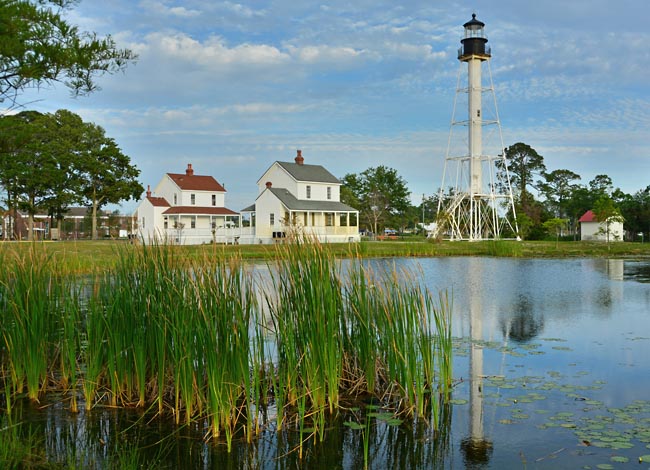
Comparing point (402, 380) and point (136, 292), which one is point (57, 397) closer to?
point (136, 292)

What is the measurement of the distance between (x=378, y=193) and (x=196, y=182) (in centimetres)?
2285

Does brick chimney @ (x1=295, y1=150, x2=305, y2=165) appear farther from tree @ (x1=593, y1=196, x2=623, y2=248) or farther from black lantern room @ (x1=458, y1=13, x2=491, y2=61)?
tree @ (x1=593, y1=196, x2=623, y2=248)

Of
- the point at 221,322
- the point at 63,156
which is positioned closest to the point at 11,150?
the point at 221,322

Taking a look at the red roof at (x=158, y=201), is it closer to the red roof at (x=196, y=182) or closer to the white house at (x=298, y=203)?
the red roof at (x=196, y=182)

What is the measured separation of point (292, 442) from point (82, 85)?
7.23 meters

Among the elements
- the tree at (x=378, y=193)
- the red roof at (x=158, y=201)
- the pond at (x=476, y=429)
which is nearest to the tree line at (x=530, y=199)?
the tree at (x=378, y=193)

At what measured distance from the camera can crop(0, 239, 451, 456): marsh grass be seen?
557 centimetres

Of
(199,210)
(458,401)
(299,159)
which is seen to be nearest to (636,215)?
(299,159)

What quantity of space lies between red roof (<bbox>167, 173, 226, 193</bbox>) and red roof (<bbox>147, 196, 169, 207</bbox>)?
2065 mm

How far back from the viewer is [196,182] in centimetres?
5191

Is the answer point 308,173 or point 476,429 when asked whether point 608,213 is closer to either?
point 308,173

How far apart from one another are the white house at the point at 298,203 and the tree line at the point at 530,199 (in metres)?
13.5

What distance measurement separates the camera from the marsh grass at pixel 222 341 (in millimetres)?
5566

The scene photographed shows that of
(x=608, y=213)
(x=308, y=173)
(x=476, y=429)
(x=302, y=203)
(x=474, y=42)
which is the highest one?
(x=474, y=42)
